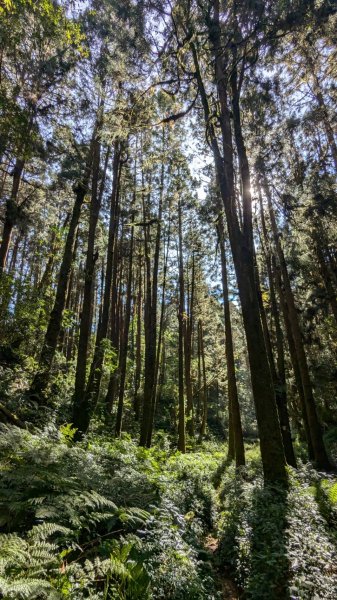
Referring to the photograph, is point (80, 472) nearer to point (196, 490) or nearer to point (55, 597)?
point (55, 597)

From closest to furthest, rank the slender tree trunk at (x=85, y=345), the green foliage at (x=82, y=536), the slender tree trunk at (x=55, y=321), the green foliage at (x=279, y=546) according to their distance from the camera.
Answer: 1. the green foliage at (x=82, y=536)
2. the green foliage at (x=279, y=546)
3. the slender tree trunk at (x=55, y=321)
4. the slender tree trunk at (x=85, y=345)

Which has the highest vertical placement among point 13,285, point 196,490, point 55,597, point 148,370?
point 13,285

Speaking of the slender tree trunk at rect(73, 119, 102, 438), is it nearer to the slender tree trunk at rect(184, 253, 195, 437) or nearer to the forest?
the forest

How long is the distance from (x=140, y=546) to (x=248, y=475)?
7.09 meters

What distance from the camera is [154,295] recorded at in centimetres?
1250

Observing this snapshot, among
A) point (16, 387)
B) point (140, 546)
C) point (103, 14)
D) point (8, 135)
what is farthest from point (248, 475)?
point (103, 14)

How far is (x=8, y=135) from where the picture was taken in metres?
6.63

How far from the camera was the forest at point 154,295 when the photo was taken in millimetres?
3268

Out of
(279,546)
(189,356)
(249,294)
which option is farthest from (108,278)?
(279,546)

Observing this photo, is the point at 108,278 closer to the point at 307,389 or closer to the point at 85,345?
the point at 85,345

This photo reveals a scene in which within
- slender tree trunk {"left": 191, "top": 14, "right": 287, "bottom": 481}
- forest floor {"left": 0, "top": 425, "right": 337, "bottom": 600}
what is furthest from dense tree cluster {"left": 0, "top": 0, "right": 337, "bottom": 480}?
forest floor {"left": 0, "top": 425, "right": 337, "bottom": 600}

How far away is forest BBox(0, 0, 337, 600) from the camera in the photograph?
3268 millimetres

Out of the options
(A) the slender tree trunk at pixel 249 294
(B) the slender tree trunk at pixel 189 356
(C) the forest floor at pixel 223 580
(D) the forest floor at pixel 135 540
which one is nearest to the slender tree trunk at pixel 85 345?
(A) the slender tree trunk at pixel 249 294

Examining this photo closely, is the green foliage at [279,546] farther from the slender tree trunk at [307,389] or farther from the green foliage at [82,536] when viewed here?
the slender tree trunk at [307,389]
